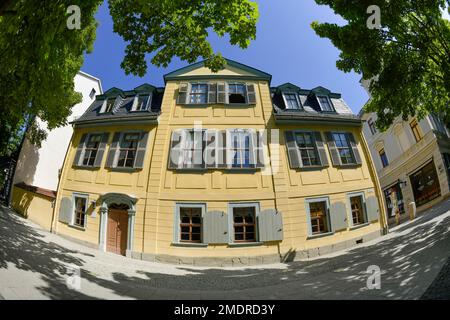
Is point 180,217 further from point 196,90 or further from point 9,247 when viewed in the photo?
point 196,90

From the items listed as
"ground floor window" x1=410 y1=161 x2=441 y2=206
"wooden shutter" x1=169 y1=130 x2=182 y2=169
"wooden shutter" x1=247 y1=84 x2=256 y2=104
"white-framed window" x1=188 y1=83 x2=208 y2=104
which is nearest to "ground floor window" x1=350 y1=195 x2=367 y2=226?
"ground floor window" x1=410 y1=161 x2=441 y2=206

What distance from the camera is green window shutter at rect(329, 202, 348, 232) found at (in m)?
1.64

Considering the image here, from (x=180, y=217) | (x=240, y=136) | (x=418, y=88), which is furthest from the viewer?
(x=418, y=88)

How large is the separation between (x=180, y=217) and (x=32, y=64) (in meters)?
2.03

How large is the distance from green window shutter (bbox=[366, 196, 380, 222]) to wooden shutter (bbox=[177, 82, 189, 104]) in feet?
6.55

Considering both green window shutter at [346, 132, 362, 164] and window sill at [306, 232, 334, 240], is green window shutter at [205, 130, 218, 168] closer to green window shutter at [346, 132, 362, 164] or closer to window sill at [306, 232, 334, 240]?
window sill at [306, 232, 334, 240]

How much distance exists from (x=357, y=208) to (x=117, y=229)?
1.93 metres

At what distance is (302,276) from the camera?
1.44m

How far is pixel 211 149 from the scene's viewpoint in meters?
1.79

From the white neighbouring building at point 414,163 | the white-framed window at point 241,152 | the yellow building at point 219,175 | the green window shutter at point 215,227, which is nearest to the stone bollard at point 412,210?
the white neighbouring building at point 414,163

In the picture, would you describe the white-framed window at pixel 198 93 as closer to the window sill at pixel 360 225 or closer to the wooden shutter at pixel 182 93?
the wooden shutter at pixel 182 93

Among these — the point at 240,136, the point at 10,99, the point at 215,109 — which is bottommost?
the point at 240,136

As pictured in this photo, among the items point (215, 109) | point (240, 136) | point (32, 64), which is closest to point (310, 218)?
point (240, 136)

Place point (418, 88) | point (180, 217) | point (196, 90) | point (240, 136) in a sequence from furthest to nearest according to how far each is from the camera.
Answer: point (418, 88) < point (196, 90) < point (240, 136) < point (180, 217)
